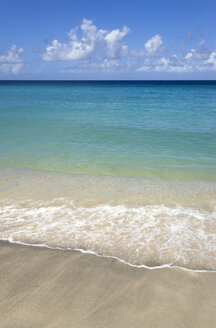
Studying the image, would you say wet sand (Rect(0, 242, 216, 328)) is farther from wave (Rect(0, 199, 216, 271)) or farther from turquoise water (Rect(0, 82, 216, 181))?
turquoise water (Rect(0, 82, 216, 181))

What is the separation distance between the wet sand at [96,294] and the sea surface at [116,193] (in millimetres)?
377

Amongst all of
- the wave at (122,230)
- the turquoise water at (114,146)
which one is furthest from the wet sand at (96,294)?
the turquoise water at (114,146)

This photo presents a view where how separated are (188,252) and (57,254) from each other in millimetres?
2422

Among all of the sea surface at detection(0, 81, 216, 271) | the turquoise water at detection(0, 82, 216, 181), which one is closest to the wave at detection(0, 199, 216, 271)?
the sea surface at detection(0, 81, 216, 271)

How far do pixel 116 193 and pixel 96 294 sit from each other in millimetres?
3829

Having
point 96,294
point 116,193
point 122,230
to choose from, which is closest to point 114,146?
point 116,193

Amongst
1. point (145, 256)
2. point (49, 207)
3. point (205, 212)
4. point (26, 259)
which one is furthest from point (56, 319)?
point (205, 212)

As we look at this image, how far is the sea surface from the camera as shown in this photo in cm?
471

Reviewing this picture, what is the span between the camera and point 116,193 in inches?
280

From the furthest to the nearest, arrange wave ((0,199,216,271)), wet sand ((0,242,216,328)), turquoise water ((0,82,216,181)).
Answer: turquoise water ((0,82,216,181)) < wave ((0,199,216,271)) < wet sand ((0,242,216,328))

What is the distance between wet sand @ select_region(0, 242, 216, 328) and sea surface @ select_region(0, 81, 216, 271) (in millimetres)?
377

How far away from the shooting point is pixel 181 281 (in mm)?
3723

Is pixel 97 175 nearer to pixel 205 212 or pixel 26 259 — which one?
pixel 205 212

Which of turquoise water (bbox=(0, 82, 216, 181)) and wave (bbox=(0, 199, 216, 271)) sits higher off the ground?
turquoise water (bbox=(0, 82, 216, 181))
